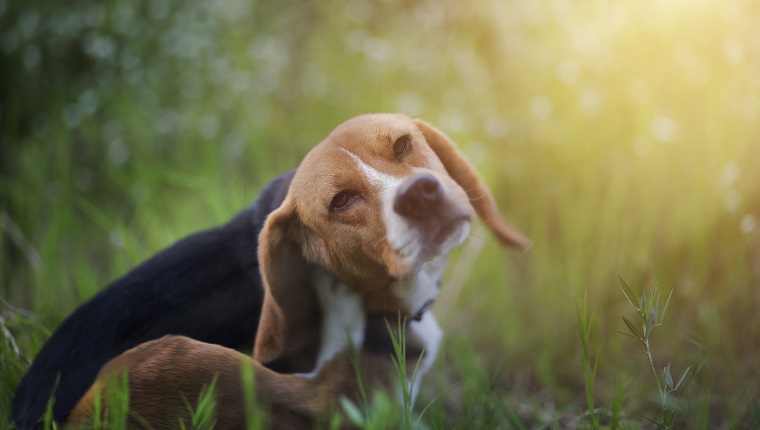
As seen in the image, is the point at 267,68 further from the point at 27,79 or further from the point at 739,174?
the point at 739,174

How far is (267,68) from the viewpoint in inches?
186

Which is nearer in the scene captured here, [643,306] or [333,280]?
[643,306]

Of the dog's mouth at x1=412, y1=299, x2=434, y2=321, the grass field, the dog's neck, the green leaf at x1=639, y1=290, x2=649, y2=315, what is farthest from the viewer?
the grass field

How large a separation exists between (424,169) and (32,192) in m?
3.16

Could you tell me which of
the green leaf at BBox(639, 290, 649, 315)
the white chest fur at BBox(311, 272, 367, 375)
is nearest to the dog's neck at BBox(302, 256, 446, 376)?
the white chest fur at BBox(311, 272, 367, 375)

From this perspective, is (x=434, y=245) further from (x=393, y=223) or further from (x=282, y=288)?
(x=282, y=288)

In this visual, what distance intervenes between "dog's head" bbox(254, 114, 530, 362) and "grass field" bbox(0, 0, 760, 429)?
461mm

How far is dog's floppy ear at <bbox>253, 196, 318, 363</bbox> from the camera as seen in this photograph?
6.39ft

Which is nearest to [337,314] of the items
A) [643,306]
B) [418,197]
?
[418,197]

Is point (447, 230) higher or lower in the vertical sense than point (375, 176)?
lower

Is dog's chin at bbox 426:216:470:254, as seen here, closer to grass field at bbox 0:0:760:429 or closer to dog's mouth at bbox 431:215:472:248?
dog's mouth at bbox 431:215:472:248

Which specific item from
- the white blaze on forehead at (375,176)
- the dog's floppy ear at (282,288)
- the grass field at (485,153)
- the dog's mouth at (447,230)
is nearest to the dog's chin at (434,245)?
the dog's mouth at (447,230)

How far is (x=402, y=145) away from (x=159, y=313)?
0.82 m

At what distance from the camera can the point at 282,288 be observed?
1995 mm
